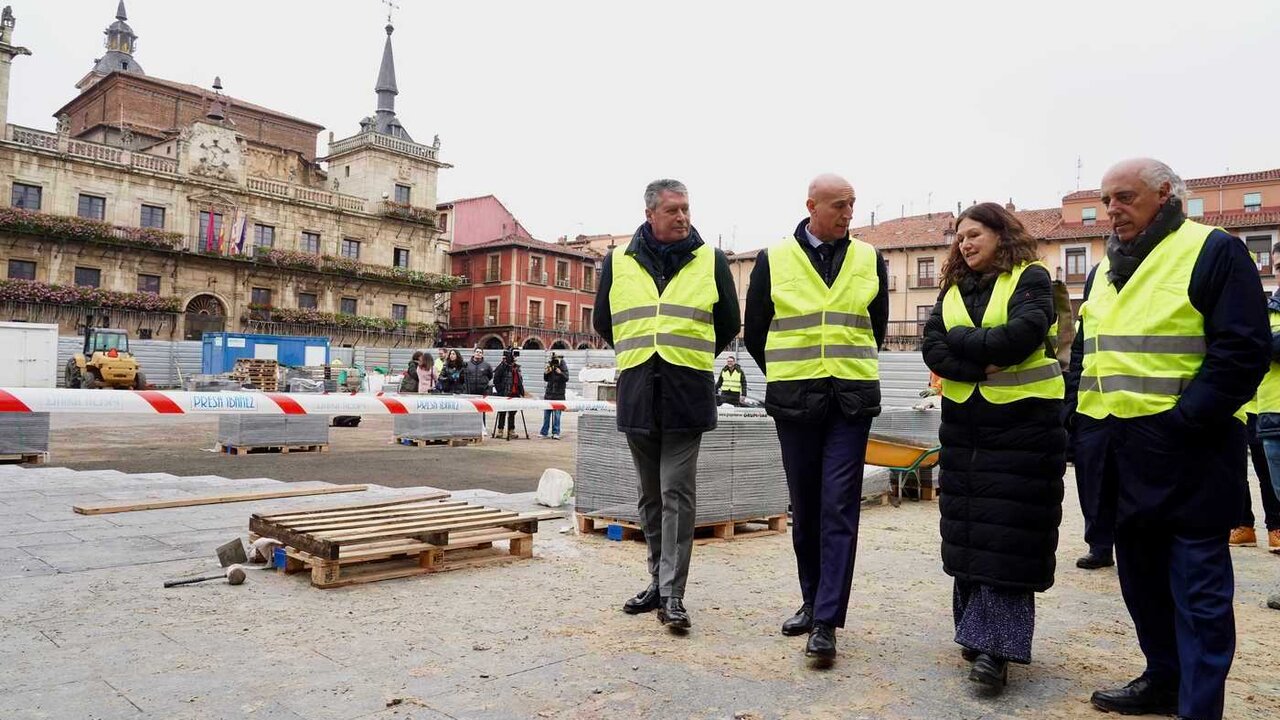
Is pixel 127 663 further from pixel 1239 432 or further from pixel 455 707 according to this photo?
pixel 1239 432

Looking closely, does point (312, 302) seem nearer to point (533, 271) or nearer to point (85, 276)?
point (85, 276)

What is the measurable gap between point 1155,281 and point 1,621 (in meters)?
4.91

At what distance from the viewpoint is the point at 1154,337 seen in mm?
3023

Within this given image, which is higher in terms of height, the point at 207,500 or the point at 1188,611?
the point at 1188,611

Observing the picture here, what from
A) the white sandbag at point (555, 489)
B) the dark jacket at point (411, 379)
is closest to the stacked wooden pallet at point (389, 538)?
the white sandbag at point (555, 489)

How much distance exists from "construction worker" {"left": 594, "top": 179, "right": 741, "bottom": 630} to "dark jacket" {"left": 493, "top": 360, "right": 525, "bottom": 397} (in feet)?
48.1

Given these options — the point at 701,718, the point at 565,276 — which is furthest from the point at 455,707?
the point at 565,276

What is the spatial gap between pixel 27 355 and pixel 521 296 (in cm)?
3403

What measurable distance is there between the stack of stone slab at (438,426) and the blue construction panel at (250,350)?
2153 cm

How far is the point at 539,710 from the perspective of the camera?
2904 millimetres

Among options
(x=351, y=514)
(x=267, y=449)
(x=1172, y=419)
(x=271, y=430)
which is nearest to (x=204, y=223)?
(x=267, y=449)

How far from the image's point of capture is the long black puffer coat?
3232 mm

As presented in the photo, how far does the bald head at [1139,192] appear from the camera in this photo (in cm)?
313

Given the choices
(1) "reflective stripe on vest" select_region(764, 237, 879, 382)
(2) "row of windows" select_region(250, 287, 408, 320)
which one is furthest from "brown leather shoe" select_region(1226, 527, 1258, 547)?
(2) "row of windows" select_region(250, 287, 408, 320)
